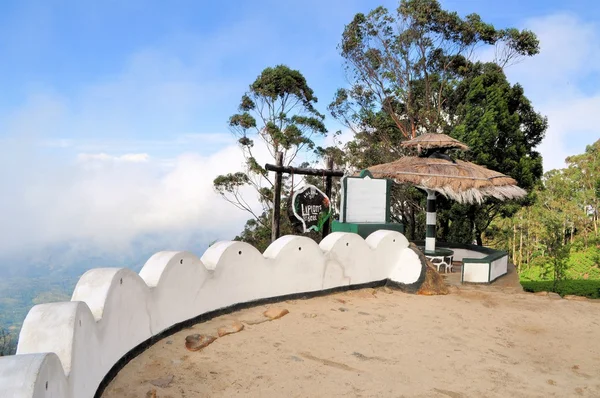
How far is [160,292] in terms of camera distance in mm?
4812

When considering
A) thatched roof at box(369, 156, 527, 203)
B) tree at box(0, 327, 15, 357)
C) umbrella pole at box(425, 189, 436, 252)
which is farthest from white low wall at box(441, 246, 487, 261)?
tree at box(0, 327, 15, 357)

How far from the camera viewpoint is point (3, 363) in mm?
2383

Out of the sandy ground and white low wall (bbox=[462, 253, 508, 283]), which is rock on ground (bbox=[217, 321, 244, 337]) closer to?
the sandy ground

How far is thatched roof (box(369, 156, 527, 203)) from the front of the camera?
1048cm

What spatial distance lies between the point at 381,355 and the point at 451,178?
21.6 ft

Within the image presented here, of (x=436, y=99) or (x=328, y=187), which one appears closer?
(x=328, y=187)

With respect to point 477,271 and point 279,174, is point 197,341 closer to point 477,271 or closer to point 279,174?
point 279,174

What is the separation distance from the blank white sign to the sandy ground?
219 cm

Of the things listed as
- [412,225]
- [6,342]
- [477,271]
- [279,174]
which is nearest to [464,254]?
[477,271]

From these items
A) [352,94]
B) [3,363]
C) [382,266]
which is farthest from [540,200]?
[3,363]

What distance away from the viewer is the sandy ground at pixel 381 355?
155 inches

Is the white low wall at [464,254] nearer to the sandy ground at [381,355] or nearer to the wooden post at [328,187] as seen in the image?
the wooden post at [328,187]

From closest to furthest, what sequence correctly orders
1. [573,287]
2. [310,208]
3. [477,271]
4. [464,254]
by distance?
[310,208] → [477,271] → [573,287] → [464,254]

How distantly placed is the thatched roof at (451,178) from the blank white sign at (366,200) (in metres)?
1.69
